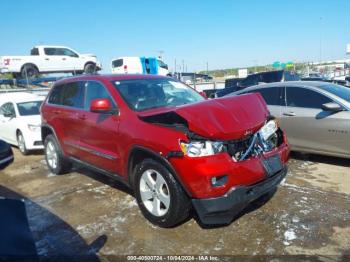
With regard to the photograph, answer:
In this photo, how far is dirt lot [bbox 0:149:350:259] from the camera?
3.62m

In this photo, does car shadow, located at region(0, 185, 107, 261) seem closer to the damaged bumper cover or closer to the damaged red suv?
the damaged red suv

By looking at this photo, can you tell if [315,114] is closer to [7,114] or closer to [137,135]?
[137,135]

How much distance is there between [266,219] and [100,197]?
7.99ft

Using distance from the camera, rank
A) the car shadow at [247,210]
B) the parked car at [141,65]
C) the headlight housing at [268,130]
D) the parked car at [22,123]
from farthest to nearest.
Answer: the parked car at [141,65], the parked car at [22,123], the headlight housing at [268,130], the car shadow at [247,210]

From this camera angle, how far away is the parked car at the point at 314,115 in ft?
19.3

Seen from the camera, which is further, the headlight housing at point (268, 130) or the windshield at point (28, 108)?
the windshield at point (28, 108)

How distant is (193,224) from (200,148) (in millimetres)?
1096

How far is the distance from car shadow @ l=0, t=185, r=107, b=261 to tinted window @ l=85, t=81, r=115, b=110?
167 cm

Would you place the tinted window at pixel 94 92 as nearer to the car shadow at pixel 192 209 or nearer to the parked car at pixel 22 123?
the car shadow at pixel 192 209

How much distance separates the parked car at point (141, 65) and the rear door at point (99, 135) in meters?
20.9

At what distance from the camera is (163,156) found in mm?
3727

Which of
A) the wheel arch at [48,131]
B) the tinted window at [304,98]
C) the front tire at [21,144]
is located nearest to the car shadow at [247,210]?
the tinted window at [304,98]

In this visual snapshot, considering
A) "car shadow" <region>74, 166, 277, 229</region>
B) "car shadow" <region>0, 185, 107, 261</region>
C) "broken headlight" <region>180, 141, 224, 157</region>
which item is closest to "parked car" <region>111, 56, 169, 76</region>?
Answer: "car shadow" <region>74, 166, 277, 229</region>

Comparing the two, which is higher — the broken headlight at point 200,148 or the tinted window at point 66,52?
the tinted window at point 66,52
